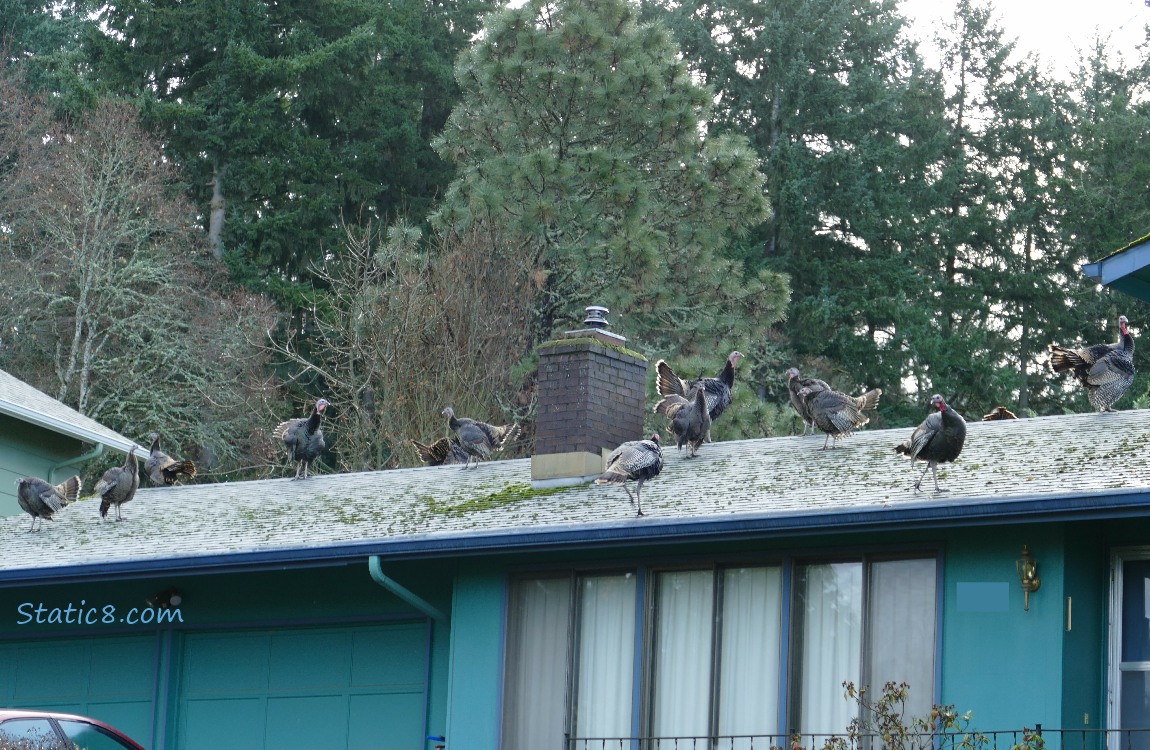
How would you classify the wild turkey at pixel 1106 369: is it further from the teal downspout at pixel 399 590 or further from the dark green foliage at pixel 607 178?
the dark green foliage at pixel 607 178

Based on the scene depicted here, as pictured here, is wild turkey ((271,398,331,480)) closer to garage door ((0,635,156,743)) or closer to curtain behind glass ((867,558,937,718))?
garage door ((0,635,156,743))

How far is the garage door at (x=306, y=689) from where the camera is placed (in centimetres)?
1427

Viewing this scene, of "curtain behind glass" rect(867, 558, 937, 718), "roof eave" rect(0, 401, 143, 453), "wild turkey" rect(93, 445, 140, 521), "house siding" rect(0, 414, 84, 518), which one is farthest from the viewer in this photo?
"house siding" rect(0, 414, 84, 518)

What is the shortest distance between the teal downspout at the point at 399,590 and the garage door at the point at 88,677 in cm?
250

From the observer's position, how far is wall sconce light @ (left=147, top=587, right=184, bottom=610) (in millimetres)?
14992

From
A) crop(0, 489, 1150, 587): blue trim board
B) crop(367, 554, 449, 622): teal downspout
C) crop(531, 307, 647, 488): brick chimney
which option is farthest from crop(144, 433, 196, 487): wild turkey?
crop(367, 554, 449, 622): teal downspout

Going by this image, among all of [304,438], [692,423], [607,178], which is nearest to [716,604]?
[692,423]

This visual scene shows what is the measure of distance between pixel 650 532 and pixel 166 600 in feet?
15.7

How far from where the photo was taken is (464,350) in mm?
27359

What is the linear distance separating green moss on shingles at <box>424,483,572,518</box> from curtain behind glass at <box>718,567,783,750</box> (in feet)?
7.96

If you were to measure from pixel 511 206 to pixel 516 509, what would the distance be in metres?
16.0

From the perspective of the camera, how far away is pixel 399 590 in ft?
44.2

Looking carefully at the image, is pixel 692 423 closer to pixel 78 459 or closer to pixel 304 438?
pixel 304 438

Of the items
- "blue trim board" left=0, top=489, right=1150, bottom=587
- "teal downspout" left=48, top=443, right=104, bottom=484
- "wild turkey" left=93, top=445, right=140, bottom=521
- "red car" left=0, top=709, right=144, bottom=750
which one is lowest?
"red car" left=0, top=709, right=144, bottom=750
